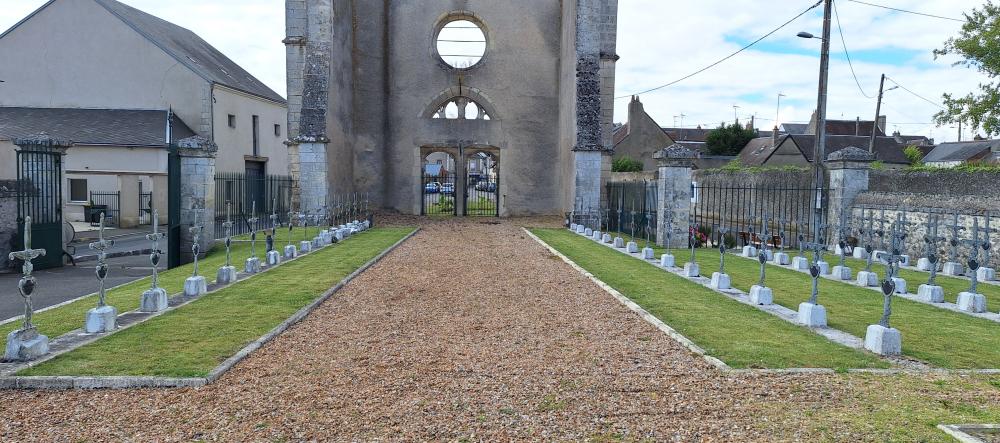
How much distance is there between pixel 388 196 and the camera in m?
24.7

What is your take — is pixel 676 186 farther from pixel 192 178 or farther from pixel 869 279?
pixel 192 178

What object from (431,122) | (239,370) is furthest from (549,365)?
(431,122)

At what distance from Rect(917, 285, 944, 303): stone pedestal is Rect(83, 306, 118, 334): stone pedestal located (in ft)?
29.1

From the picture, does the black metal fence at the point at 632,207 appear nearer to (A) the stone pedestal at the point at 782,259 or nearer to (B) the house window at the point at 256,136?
(A) the stone pedestal at the point at 782,259

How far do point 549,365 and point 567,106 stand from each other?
1762cm

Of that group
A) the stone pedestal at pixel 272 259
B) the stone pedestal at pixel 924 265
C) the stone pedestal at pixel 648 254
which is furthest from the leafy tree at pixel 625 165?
the stone pedestal at pixel 272 259

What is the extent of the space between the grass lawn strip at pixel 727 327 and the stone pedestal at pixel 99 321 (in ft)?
17.0

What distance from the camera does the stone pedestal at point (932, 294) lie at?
27.8 ft

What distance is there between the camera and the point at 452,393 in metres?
4.81

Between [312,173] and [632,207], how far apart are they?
882cm

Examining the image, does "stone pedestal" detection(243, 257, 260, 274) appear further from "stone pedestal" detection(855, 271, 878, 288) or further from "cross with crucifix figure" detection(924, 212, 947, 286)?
"cross with crucifix figure" detection(924, 212, 947, 286)

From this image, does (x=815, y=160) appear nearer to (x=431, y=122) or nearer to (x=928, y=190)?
(x=928, y=190)

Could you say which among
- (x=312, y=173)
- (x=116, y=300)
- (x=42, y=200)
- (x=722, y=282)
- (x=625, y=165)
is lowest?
(x=116, y=300)

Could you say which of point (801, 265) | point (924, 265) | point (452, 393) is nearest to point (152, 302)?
Answer: point (452, 393)
